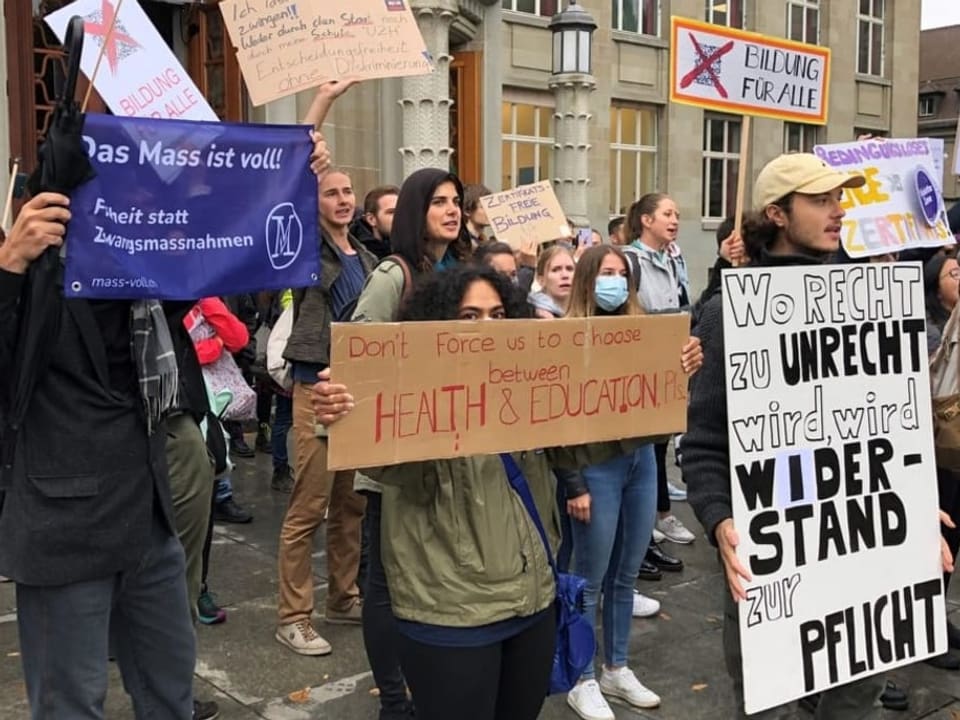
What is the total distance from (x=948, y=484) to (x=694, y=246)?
50.0 ft

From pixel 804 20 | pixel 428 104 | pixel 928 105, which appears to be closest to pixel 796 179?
pixel 428 104

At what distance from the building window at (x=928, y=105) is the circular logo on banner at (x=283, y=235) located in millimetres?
57535

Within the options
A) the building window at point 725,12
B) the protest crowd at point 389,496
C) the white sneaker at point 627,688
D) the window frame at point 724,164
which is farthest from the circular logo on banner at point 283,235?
the building window at point 725,12

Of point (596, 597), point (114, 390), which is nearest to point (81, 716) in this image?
point (114, 390)

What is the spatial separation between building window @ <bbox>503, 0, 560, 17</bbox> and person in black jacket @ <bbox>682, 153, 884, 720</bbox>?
14.1 m

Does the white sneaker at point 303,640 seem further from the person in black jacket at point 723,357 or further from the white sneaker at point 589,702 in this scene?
the person in black jacket at point 723,357

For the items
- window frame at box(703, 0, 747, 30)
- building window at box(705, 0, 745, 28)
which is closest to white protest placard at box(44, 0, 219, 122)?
window frame at box(703, 0, 747, 30)

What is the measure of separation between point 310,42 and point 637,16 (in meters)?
15.6

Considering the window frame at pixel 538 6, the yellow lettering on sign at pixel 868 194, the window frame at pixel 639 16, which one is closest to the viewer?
the yellow lettering on sign at pixel 868 194

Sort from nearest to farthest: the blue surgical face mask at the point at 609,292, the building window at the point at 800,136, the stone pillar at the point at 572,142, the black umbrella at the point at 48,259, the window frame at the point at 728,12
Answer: the black umbrella at the point at 48,259 → the blue surgical face mask at the point at 609,292 → the stone pillar at the point at 572,142 → the window frame at the point at 728,12 → the building window at the point at 800,136

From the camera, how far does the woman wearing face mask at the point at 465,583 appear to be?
2.45 meters

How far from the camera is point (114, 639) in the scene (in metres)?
2.85

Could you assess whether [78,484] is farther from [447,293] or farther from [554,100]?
[554,100]

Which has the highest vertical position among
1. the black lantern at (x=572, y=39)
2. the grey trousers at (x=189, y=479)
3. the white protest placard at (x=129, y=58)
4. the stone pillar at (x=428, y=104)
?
the black lantern at (x=572, y=39)
